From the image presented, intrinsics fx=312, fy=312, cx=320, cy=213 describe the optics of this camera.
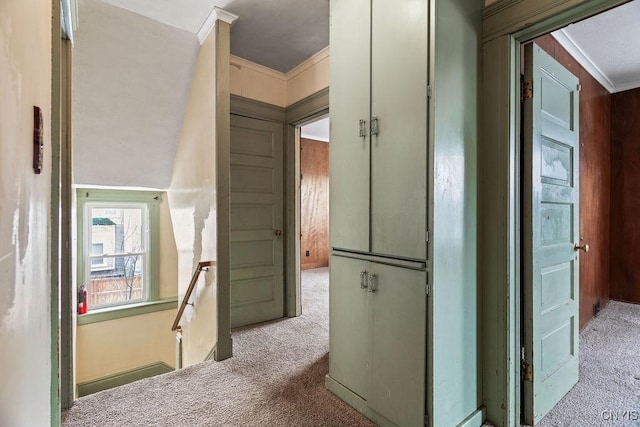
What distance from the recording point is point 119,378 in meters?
3.98

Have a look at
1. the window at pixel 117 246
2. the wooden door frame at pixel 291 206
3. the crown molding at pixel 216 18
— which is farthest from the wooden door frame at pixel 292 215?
the window at pixel 117 246

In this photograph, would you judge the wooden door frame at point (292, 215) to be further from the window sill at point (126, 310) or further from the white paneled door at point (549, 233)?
the white paneled door at point (549, 233)

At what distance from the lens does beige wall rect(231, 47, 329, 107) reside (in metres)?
3.12

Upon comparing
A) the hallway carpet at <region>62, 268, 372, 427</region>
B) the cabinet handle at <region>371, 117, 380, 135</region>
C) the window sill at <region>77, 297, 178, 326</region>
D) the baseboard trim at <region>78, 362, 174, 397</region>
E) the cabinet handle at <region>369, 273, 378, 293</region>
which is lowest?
the baseboard trim at <region>78, 362, 174, 397</region>

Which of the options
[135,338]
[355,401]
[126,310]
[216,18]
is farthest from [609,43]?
[135,338]

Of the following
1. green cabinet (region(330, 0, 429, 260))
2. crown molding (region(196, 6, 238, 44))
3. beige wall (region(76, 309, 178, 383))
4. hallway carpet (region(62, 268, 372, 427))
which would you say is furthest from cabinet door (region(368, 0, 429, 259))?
beige wall (region(76, 309, 178, 383))

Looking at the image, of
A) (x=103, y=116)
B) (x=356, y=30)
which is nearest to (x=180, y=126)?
(x=103, y=116)

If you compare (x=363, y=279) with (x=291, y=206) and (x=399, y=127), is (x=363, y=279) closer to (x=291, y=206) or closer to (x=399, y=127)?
(x=399, y=127)

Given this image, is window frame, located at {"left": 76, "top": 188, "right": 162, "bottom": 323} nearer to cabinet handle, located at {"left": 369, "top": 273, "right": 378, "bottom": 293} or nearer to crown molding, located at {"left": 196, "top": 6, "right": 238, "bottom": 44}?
crown molding, located at {"left": 196, "top": 6, "right": 238, "bottom": 44}

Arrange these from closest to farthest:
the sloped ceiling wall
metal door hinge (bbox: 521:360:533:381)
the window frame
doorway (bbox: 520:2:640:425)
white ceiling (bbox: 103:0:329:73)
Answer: metal door hinge (bbox: 521:360:533:381) → doorway (bbox: 520:2:640:425) → white ceiling (bbox: 103:0:329:73) → the sloped ceiling wall → the window frame

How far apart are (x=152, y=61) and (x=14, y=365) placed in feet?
9.16

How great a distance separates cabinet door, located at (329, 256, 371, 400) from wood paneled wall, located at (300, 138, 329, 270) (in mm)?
4541

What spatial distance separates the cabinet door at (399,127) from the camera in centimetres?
152

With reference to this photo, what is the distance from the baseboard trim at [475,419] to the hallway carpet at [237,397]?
53 cm
